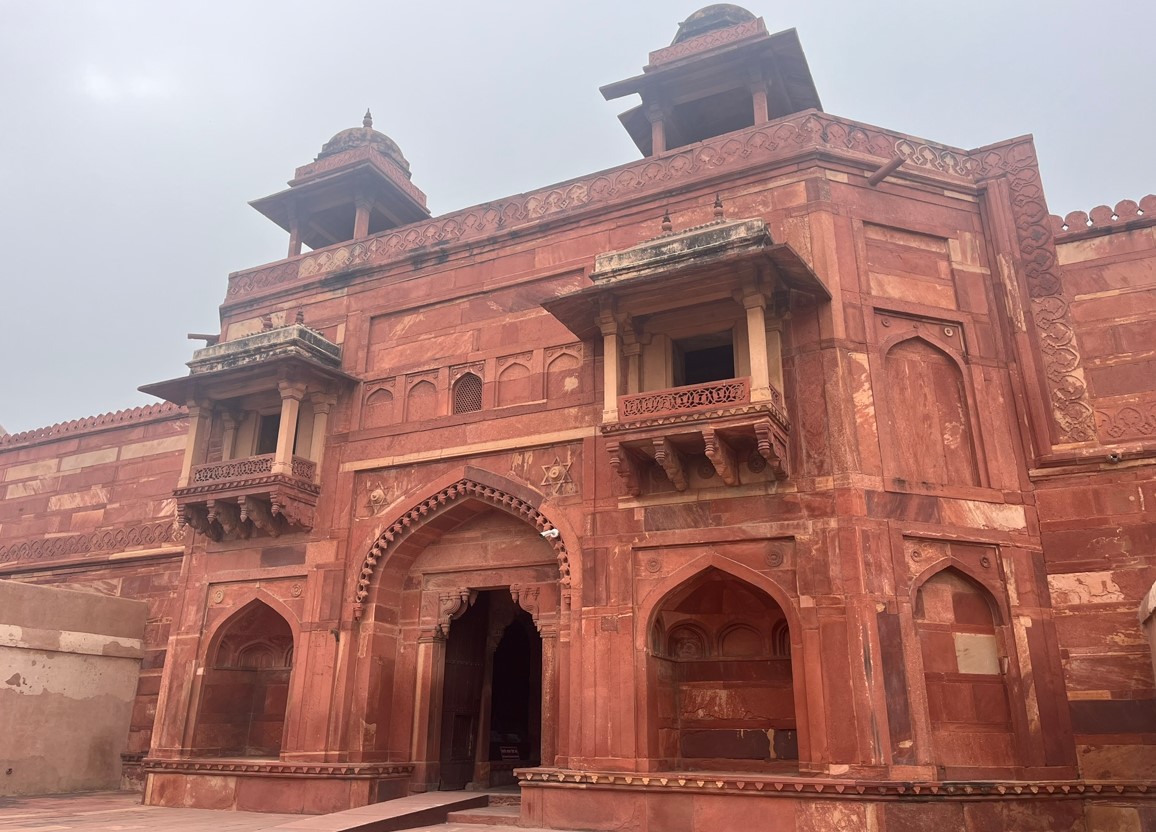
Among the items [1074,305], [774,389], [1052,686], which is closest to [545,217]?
[774,389]

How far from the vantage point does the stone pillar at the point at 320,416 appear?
495 inches

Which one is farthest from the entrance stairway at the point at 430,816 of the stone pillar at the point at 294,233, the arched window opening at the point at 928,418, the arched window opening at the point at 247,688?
the stone pillar at the point at 294,233

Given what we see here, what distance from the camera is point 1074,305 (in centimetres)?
1066

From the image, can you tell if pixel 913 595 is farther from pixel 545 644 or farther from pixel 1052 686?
pixel 545 644

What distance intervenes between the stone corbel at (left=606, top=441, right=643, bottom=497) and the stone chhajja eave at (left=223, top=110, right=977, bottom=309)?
144 inches

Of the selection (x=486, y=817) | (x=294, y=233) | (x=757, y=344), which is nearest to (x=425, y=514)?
(x=486, y=817)

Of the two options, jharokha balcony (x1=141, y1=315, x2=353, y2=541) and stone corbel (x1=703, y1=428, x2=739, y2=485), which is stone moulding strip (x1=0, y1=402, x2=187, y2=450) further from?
stone corbel (x1=703, y1=428, x2=739, y2=485)

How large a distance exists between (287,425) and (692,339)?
5.42 metres

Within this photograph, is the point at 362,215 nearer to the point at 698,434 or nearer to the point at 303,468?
the point at 303,468

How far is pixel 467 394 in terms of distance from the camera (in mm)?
12117

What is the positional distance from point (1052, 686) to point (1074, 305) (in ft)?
14.5

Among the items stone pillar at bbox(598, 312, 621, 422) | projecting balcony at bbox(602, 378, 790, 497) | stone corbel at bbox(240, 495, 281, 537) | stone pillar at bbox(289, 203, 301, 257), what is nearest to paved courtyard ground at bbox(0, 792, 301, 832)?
stone corbel at bbox(240, 495, 281, 537)

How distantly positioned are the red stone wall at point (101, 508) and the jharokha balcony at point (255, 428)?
3667 mm

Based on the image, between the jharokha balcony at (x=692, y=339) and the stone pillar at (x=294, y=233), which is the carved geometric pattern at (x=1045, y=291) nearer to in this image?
the jharokha balcony at (x=692, y=339)
